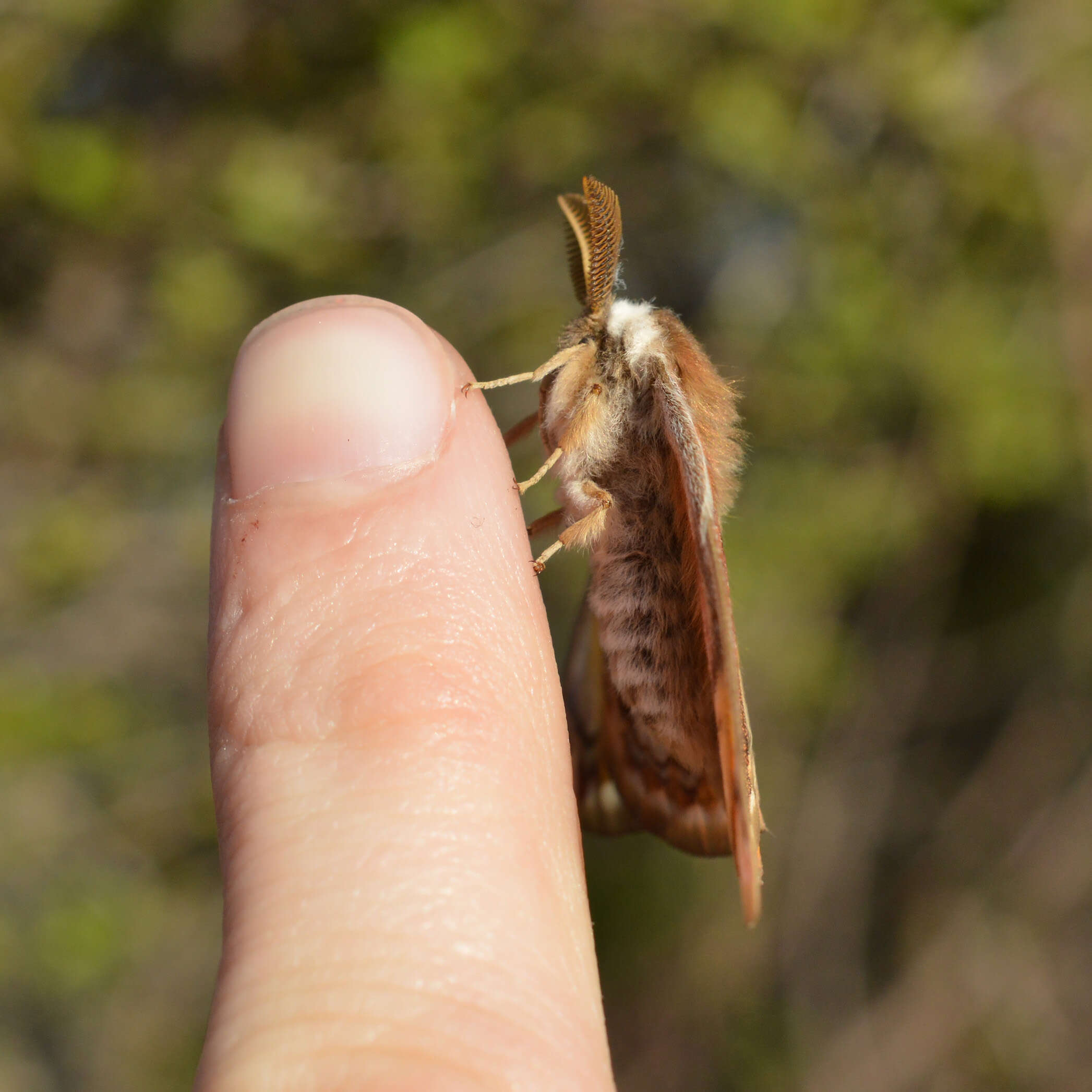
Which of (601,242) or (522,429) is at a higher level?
(601,242)

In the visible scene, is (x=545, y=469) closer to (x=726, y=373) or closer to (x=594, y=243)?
(x=594, y=243)

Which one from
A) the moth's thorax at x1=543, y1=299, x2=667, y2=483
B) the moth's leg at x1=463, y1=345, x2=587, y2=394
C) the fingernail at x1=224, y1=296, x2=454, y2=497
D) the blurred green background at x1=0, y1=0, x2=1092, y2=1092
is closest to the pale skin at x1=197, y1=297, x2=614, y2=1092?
the fingernail at x1=224, y1=296, x2=454, y2=497

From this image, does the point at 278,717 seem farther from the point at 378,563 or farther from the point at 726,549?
the point at 726,549

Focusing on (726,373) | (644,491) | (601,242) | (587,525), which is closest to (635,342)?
(601,242)

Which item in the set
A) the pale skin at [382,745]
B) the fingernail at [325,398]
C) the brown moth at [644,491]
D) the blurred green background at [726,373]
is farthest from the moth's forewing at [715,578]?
the blurred green background at [726,373]

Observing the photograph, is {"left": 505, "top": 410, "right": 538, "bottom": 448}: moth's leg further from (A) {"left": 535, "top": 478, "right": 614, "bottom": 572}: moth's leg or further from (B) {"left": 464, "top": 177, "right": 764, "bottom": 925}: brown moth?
(A) {"left": 535, "top": 478, "right": 614, "bottom": 572}: moth's leg
